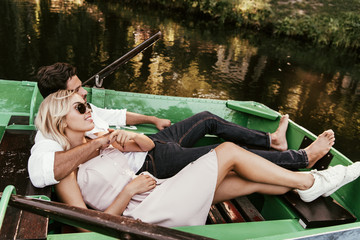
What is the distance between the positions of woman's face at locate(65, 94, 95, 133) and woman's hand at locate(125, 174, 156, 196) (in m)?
0.42

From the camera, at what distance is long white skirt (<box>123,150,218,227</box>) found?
5.26 feet

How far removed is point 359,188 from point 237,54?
8638 mm

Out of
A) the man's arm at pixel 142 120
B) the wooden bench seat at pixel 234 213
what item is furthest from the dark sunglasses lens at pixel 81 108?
the wooden bench seat at pixel 234 213

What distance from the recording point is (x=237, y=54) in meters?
10.3

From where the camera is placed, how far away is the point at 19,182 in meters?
1.57

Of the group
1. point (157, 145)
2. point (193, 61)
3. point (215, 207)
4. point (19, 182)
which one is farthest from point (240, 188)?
point (193, 61)

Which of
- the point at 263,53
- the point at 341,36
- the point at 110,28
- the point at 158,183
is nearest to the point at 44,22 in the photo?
the point at 110,28

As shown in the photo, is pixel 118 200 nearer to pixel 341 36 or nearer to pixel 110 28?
pixel 110 28

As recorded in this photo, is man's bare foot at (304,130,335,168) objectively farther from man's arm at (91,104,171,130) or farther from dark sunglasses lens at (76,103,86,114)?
dark sunglasses lens at (76,103,86,114)

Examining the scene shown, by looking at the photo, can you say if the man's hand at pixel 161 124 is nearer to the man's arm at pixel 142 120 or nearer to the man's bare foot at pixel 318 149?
the man's arm at pixel 142 120

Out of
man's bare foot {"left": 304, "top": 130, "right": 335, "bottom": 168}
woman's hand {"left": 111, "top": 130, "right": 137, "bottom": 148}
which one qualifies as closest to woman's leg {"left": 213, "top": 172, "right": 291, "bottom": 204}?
man's bare foot {"left": 304, "top": 130, "right": 335, "bottom": 168}

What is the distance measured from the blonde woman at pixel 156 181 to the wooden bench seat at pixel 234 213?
0.18 m

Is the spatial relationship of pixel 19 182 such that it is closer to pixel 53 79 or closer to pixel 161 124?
pixel 53 79

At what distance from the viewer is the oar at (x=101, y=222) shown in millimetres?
941
